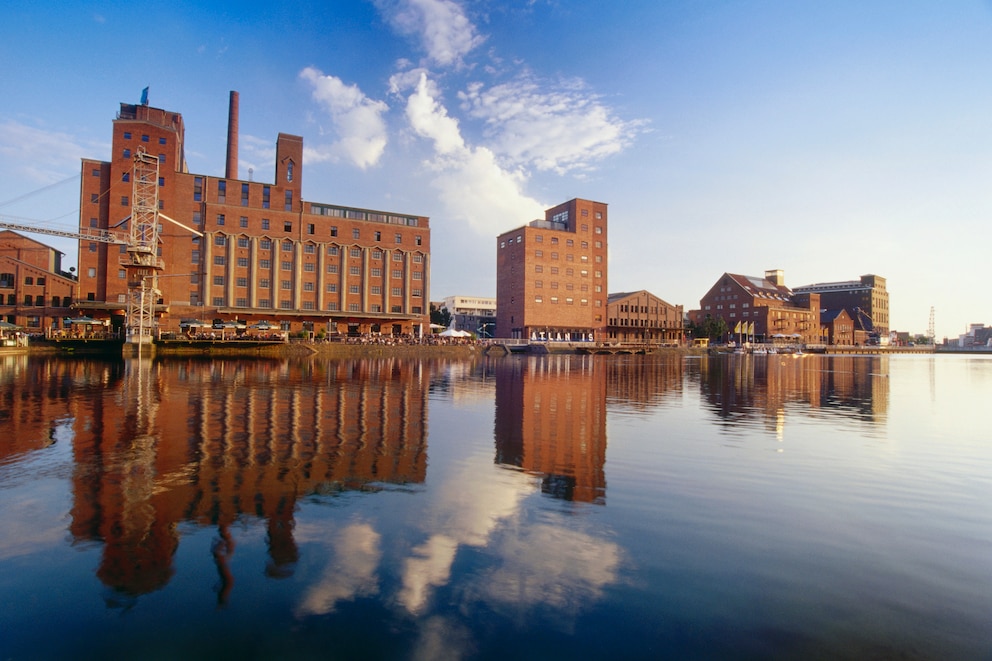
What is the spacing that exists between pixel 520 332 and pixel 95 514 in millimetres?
91221

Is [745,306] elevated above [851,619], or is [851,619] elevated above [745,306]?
[745,306]

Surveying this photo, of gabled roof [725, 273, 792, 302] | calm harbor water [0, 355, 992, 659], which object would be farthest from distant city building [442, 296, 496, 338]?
calm harbor water [0, 355, 992, 659]

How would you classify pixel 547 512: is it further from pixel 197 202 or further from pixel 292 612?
pixel 197 202

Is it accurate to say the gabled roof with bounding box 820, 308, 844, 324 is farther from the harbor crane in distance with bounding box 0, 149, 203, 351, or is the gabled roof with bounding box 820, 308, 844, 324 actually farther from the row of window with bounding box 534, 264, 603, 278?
the harbor crane in distance with bounding box 0, 149, 203, 351

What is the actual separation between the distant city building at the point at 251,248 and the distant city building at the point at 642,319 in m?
44.2

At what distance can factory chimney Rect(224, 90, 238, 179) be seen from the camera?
244 feet

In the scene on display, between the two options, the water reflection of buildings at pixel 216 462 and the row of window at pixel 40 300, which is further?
the row of window at pixel 40 300

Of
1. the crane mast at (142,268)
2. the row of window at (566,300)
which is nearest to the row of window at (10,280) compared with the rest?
the crane mast at (142,268)

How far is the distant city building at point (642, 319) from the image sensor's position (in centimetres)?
10619

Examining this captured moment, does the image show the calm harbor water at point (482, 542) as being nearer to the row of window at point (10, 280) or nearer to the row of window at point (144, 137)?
the row of window at point (144, 137)

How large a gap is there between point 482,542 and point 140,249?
5620 cm

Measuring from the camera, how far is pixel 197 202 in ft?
228

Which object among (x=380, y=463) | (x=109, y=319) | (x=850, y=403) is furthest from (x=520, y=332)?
(x=380, y=463)

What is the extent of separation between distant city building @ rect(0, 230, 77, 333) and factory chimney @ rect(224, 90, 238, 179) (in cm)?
2522
